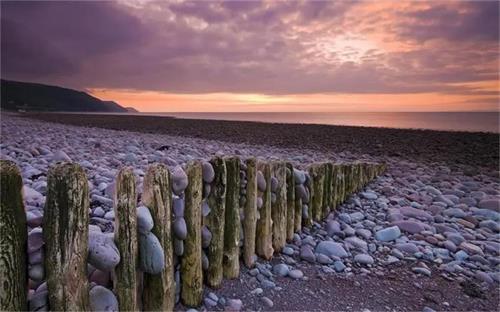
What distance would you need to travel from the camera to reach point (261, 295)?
2965mm

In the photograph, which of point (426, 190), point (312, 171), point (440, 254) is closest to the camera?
point (440, 254)

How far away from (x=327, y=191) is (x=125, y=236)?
3417mm

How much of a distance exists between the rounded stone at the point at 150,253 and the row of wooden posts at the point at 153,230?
63 millimetres

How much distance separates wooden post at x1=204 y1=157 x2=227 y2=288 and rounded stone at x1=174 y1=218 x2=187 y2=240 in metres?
0.36

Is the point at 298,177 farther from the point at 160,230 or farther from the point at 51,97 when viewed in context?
the point at 51,97

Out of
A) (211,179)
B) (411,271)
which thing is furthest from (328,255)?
(211,179)

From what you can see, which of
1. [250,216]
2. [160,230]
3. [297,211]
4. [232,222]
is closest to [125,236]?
[160,230]

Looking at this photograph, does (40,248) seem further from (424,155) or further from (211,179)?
(424,155)

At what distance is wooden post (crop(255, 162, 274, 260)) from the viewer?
350cm

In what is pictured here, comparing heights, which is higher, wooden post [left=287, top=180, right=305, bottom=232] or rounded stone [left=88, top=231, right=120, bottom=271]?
rounded stone [left=88, top=231, right=120, bottom=271]

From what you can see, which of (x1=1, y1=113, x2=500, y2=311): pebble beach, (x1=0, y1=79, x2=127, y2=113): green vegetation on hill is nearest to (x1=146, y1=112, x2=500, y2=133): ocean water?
(x1=1, y1=113, x2=500, y2=311): pebble beach

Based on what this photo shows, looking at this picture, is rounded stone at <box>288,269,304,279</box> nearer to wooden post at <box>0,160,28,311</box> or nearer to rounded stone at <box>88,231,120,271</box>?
rounded stone at <box>88,231,120,271</box>

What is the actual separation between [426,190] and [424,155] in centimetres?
829

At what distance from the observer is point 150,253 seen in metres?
2.27
